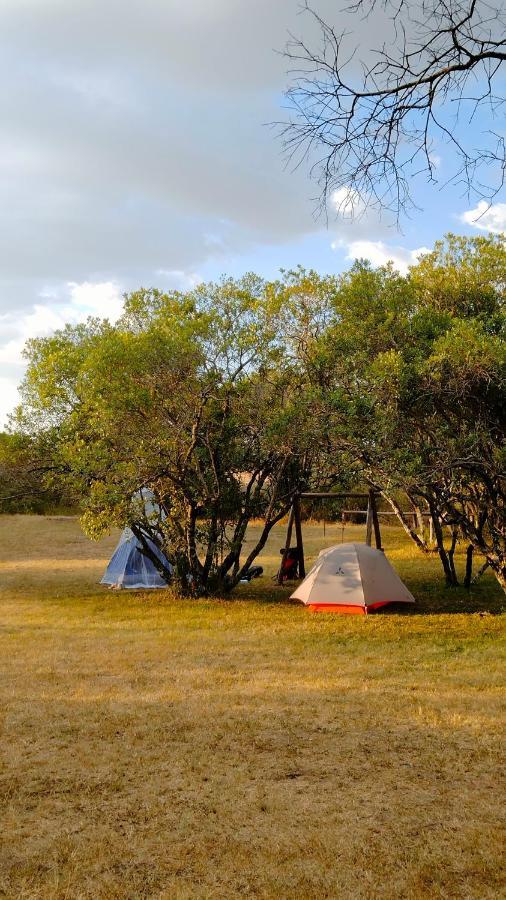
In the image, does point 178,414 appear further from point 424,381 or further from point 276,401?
point 424,381

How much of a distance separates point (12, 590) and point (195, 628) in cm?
726

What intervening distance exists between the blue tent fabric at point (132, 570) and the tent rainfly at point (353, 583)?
17.5ft

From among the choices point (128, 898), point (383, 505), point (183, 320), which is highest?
point (183, 320)

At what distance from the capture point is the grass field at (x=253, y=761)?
4.38m

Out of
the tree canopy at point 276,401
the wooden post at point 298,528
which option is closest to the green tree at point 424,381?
the tree canopy at point 276,401

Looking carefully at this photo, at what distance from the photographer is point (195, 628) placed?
12.8 m

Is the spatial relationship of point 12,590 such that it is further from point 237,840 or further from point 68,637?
point 237,840

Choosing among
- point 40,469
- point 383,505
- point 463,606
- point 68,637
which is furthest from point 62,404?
point 383,505

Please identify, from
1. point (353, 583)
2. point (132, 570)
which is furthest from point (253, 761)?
point (132, 570)

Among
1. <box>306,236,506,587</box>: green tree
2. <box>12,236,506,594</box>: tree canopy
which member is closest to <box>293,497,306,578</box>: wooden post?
<box>12,236,506,594</box>: tree canopy

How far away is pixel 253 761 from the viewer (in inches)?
244

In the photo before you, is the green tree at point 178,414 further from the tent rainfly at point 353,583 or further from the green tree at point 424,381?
the tent rainfly at point 353,583

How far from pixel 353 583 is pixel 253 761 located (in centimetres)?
842

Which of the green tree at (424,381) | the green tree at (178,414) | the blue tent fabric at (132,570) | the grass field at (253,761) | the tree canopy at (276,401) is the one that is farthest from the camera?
the blue tent fabric at (132,570)
